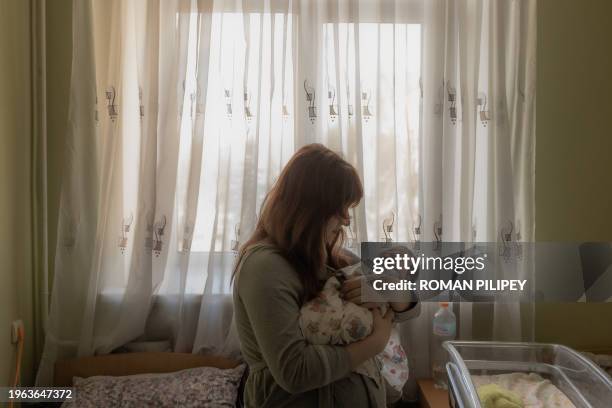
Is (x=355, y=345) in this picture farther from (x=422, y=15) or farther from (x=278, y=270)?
(x=422, y=15)

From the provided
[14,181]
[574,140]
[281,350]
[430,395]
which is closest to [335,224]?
[281,350]

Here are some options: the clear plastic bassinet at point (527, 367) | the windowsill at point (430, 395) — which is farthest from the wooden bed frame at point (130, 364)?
the clear plastic bassinet at point (527, 367)

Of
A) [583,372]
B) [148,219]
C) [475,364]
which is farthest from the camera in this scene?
[148,219]

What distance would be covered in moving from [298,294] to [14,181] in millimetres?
1496

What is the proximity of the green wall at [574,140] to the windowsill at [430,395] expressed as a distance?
1.82ft

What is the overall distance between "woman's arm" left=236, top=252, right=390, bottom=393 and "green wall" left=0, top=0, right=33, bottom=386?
1349 mm

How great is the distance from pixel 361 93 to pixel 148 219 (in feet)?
3.47

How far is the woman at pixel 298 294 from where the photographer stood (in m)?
1.07

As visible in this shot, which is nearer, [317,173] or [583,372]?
[317,173]

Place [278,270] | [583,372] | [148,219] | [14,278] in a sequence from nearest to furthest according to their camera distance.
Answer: [278,270]
[583,372]
[14,278]
[148,219]

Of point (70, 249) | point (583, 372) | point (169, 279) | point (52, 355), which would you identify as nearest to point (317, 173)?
point (583, 372)

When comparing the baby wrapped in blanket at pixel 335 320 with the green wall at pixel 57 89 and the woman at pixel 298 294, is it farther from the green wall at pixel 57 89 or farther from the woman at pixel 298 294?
the green wall at pixel 57 89

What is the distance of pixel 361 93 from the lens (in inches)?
86.7

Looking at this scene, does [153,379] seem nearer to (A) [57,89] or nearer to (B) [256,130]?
(B) [256,130]
